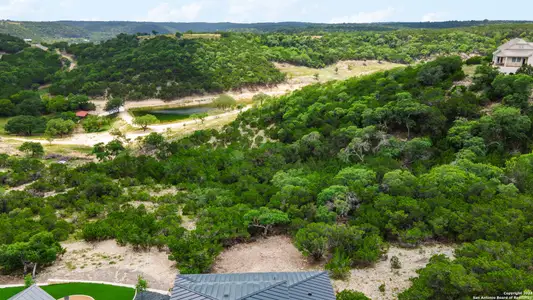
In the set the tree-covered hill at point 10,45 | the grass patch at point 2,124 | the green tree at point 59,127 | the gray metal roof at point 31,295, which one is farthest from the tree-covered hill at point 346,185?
the tree-covered hill at point 10,45

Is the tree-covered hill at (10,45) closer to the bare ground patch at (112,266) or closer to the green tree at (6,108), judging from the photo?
the green tree at (6,108)

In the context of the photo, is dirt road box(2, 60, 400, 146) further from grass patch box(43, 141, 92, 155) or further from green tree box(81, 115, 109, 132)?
grass patch box(43, 141, 92, 155)

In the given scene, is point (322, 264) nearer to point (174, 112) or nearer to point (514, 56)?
point (514, 56)

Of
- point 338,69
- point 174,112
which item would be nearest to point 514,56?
point 174,112

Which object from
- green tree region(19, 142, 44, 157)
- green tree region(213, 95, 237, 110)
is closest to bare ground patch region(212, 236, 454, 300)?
green tree region(19, 142, 44, 157)

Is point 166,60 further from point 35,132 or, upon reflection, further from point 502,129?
point 502,129

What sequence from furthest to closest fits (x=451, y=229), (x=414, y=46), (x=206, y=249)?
(x=414, y=46)
(x=451, y=229)
(x=206, y=249)

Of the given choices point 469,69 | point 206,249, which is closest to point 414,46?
point 469,69
